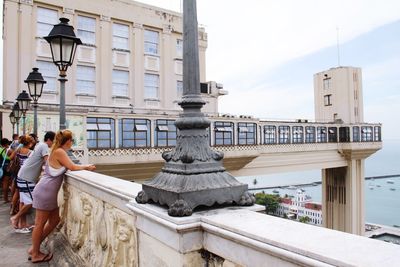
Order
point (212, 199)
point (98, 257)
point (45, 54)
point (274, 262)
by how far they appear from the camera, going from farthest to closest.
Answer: point (45, 54) < point (98, 257) < point (212, 199) < point (274, 262)

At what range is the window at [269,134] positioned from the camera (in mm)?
28234

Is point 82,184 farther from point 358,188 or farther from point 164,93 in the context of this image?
point 358,188

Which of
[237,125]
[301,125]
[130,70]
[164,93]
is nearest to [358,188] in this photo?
[301,125]

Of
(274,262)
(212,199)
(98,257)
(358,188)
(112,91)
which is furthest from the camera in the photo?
(358,188)

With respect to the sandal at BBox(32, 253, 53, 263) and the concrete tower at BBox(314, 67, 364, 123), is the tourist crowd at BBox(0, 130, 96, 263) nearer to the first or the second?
the sandal at BBox(32, 253, 53, 263)

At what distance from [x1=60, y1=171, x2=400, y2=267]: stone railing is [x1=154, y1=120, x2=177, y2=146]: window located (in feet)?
63.9

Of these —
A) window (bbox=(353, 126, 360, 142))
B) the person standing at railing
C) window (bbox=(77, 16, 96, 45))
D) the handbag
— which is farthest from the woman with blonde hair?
window (bbox=(353, 126, 360, 142))

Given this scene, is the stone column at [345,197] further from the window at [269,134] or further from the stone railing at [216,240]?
the stone railing at [216,240]

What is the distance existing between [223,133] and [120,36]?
11361mm

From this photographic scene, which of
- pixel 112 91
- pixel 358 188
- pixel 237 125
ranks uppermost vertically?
pixel 112 91

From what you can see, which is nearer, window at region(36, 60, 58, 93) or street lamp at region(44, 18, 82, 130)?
street lamp at region(44, 18, 82, 130)

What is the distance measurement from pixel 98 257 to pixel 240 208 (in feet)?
6.36

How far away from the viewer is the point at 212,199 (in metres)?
1.86

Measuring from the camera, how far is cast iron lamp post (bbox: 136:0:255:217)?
1822mm
